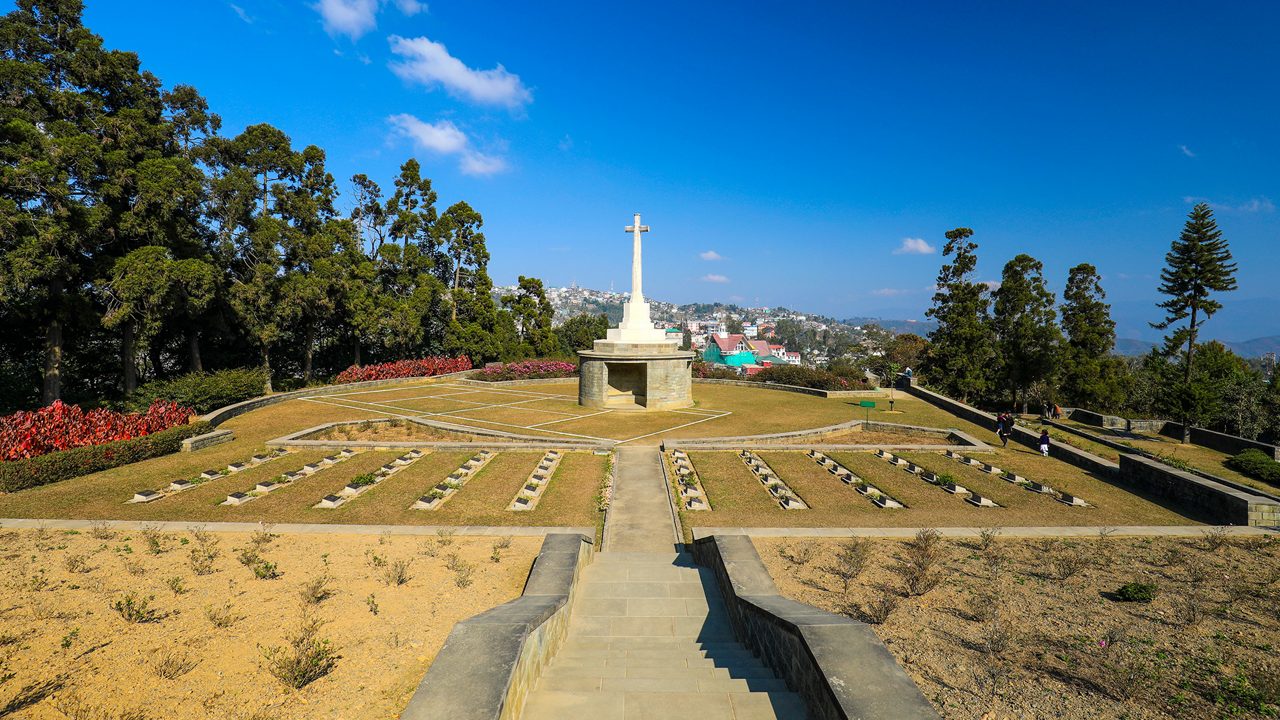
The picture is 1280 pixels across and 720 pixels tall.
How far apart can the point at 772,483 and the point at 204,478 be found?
14.6 m

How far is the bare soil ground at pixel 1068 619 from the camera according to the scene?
4.89 meters

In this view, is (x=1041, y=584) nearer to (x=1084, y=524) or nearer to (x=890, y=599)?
(x=890, y=599)

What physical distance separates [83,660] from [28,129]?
21.0 meters

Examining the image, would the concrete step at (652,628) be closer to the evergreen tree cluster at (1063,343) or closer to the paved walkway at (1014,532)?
the paved walkway at (1014,532)

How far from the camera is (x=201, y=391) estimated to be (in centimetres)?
2111

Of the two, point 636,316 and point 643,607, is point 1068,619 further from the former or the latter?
point 636,316

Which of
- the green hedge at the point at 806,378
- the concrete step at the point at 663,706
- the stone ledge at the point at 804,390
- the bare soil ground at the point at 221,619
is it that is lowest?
the bare soil ground at the point at 221,619

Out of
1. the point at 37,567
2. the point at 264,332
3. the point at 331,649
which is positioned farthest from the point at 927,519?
the point at 264,332

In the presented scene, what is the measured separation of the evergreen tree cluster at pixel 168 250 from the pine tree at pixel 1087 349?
39633mm

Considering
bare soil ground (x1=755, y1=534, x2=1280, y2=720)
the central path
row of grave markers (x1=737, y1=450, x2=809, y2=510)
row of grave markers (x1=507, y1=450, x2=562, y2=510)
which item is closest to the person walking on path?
bare soil ground (x1=755, y1=534, x2=1280, y2=720)

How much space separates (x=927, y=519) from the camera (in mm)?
10984

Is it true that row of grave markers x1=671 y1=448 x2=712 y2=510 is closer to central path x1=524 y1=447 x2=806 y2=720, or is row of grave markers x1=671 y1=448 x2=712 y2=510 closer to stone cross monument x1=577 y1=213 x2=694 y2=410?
central path x1=524 y1=447 x2=806 y2=720

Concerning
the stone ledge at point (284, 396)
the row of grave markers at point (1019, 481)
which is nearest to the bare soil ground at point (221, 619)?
the row of grave markers at point (1019, 481)

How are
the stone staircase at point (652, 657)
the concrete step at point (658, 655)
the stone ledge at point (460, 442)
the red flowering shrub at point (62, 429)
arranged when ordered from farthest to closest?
the stone ledge at point (460, 442)
the red flowering shrub at point (62, 429)
the concrete step at point (658, 655)
the stone staircase at point (652, 657)
